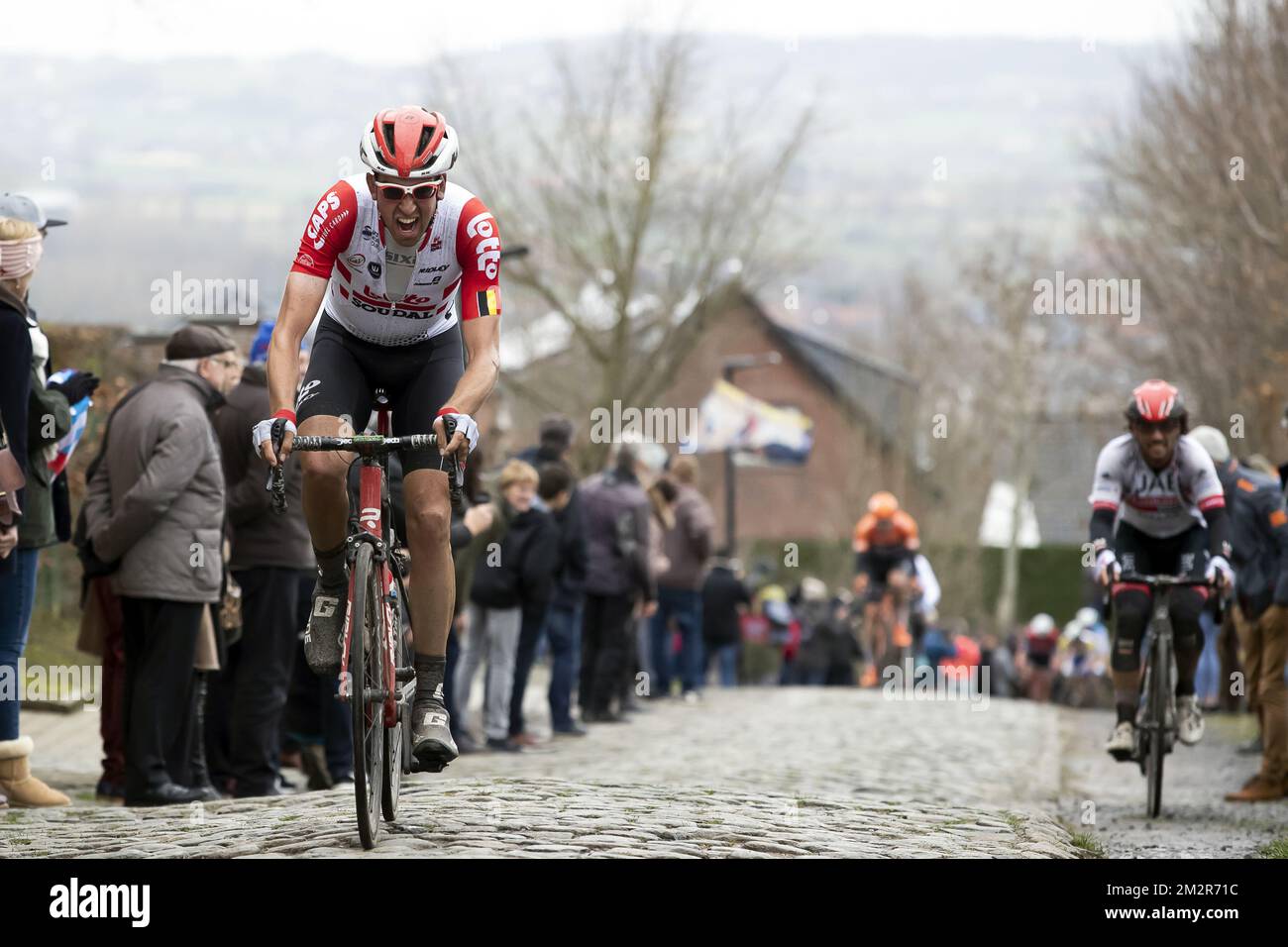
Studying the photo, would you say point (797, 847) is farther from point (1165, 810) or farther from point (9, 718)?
point (1165, 810)

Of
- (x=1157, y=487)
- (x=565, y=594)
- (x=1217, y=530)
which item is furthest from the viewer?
(x=565, y=594)

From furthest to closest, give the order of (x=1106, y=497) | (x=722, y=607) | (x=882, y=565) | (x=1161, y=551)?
(x=882, y=565)
(x=722, y=607)
(x=1161, y=551)
(x=1106, y=497)

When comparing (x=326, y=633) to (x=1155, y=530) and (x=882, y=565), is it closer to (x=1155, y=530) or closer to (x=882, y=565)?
(x=1155, y=530)

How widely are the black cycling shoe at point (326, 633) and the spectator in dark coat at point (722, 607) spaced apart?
49.6 feet

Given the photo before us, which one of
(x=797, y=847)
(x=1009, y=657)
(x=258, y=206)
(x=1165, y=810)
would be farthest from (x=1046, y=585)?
(x=258, y=206)

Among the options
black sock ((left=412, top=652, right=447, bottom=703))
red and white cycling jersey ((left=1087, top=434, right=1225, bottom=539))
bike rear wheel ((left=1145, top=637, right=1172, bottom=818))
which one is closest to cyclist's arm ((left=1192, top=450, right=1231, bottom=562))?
red and white cycling jersey ((left=1087, top=434, right=1225, bottom=539))

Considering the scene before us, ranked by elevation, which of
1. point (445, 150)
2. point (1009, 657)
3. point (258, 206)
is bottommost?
point (1009, 657)

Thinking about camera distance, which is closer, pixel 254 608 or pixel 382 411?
pixel 382 411

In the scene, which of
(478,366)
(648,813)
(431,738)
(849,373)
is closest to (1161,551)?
(648,813)

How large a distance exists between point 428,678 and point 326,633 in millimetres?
416

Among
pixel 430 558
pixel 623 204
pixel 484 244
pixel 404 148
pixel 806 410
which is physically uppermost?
pixel 623 204

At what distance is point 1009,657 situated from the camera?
3350cm

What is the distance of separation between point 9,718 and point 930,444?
60383 millimetres

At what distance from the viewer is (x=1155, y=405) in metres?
11.1
